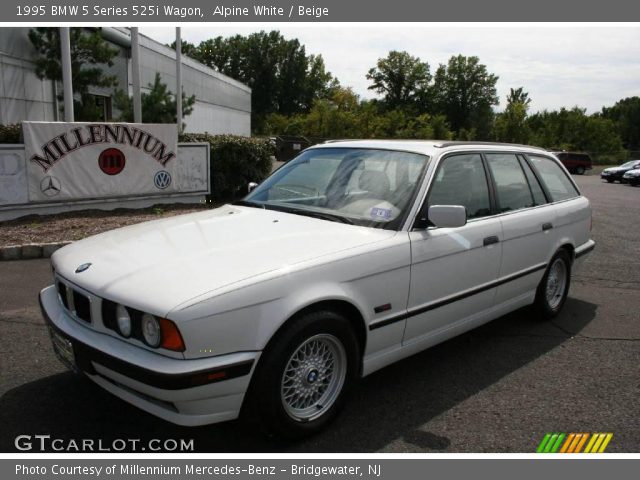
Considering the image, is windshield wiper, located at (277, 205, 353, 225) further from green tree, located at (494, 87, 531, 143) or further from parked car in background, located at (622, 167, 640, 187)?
green tree, located at (494, 87, 531, 143)

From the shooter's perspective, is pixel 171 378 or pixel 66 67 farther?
pixel 66 67

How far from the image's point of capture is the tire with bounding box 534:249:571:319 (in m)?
5.01

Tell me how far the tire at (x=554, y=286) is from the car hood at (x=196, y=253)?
2.29 m

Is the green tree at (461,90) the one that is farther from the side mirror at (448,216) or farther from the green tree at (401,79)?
the side mirror at (448,216)

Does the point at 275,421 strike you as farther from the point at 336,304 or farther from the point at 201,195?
the point at 201,195

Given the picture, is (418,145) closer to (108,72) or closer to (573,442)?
(573,442)

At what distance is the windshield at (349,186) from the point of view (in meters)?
3.63

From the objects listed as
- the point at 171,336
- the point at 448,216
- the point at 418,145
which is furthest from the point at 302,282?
the point at 418,145

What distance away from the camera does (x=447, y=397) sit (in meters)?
3.63

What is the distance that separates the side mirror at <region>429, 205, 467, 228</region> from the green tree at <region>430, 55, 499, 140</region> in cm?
8251

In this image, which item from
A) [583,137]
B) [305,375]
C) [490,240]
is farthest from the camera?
[583,137]

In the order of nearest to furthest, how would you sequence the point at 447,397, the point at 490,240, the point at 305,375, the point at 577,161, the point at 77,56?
1. the point at 305,375
2. the point at 447,397
3. the point at 490,240
4. the point at 77,56
5. the point at 577,161

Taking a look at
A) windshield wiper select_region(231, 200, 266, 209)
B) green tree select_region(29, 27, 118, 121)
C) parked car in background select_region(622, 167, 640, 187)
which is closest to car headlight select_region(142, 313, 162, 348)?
windshield wiper select_region(231, 200, 266, 209)

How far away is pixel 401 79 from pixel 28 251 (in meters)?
80.5
